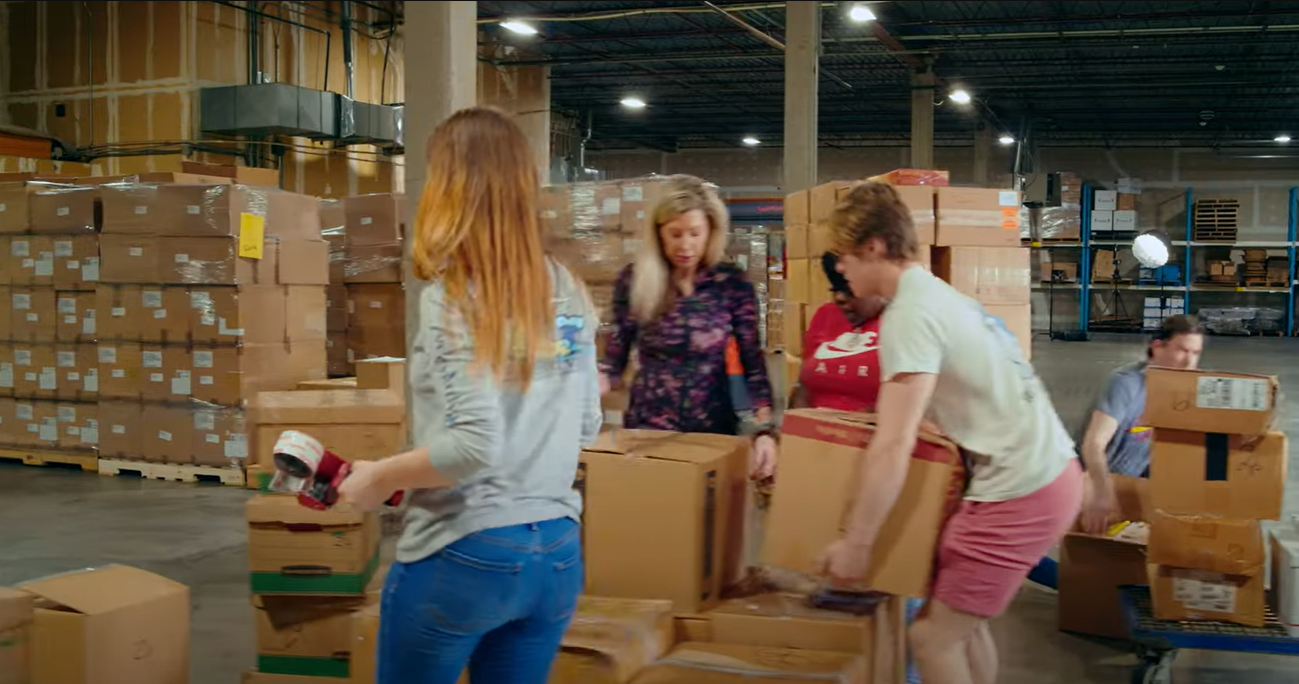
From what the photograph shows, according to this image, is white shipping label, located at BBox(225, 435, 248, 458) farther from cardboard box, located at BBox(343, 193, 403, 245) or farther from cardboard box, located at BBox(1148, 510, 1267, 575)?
cardboard box, located at BBox(1148, 510, 1267, 575)

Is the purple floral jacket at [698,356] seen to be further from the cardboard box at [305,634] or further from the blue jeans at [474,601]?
the blue jeans at [474,601]

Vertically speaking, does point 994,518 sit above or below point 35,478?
above

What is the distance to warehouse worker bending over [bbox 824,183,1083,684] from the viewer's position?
2.21 metres

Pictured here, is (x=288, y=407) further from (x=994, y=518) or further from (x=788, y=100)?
(x=788, y=100)

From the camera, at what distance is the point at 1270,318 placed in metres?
20.9

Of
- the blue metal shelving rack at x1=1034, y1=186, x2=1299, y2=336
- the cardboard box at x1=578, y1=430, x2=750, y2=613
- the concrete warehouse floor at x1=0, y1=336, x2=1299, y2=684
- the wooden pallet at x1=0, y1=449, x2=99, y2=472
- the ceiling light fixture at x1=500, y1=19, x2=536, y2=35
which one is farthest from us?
the blue metal shelving rack at x1=1034, y1=186, x2=1299, y2=336

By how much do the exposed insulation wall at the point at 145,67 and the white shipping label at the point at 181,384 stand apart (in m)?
5.24

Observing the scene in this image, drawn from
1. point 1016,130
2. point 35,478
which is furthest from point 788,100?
point 1016,130

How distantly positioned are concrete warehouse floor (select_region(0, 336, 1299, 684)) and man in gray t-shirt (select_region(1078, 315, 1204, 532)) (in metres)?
0.50

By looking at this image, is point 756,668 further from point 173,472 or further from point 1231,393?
point 173,472

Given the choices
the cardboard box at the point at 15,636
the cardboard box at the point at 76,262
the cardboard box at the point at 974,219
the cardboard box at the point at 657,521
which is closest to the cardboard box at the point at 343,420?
the cardboard box at the point at 15,636

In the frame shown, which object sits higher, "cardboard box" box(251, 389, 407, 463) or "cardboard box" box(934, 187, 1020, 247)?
"cardboard box" box(934, 187, 1020, 247)

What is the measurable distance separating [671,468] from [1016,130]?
2125 cm

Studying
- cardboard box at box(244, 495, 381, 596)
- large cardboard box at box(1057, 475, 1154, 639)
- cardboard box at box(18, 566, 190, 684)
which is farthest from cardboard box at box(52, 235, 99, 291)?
large cardboard box at box(1057, 475, 1154, 639)
